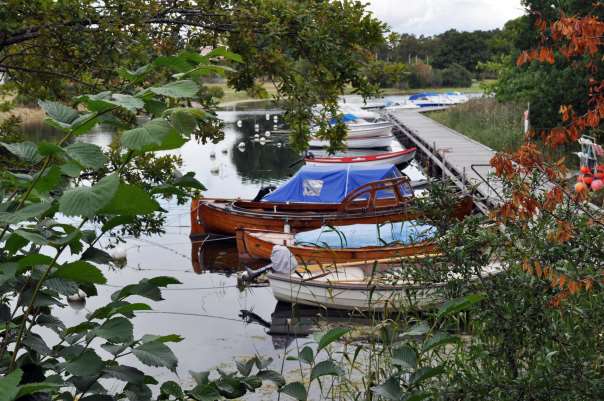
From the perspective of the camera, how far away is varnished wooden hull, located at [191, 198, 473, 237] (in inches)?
775

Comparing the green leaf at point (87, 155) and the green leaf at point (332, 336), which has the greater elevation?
the green leaf at point (87, 155)

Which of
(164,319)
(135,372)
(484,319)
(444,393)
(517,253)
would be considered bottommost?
(164,319)

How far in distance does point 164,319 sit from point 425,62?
96.1 m

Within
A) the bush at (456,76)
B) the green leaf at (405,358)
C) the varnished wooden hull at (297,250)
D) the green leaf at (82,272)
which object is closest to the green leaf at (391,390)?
the green leaf at (405,358)

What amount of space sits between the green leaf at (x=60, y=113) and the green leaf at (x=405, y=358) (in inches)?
43.8

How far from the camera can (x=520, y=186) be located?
4.02 m

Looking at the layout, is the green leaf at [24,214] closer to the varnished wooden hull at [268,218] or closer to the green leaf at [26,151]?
the green leaf at [26,151]

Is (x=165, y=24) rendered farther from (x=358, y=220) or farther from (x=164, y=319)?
(x=358, y=220)

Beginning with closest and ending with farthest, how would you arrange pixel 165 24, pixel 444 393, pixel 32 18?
pixel 444 393
pixel 32 18
pixel 165 24

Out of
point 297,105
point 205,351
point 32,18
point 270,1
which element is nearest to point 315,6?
point 270,1

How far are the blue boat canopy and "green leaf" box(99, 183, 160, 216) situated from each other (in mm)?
19587

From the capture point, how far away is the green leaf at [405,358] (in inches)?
86.8

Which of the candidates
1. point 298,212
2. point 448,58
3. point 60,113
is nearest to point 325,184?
point 298,212

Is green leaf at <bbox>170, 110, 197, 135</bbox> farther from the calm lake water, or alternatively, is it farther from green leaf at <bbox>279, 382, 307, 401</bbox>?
the calm lake water
